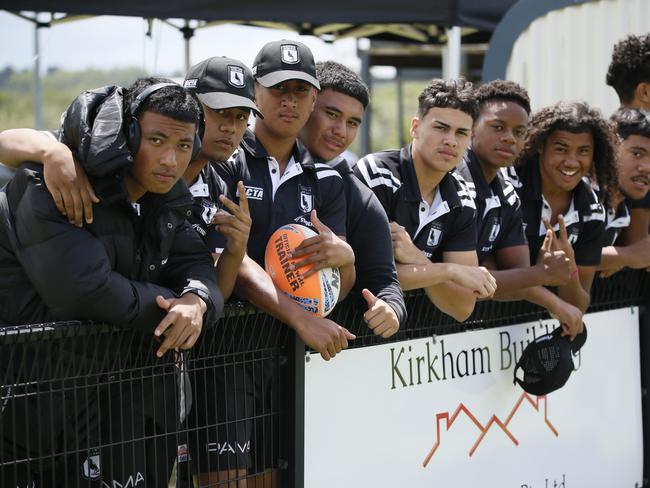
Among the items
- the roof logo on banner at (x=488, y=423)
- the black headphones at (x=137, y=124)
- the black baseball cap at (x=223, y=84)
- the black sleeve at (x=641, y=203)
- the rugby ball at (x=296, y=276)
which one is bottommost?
the roof logo on banner at (x=488, y=423)

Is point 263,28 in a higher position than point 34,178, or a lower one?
higher

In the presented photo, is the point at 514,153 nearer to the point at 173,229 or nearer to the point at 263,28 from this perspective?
the point at 173,229

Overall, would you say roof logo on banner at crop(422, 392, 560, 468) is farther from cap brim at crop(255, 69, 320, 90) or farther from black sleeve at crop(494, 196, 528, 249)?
cap brim at crop(255, 69, 320, 90)

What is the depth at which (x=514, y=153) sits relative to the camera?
473 cm

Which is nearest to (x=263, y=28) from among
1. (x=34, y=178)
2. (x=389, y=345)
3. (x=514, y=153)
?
(x=514, y=153)

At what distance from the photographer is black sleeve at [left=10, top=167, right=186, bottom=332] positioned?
9.12 feet

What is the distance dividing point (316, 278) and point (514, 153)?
1.75 meters

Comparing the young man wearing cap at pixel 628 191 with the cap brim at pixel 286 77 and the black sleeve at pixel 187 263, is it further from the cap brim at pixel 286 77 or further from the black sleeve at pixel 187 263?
the black sleeve at pixel 187 263

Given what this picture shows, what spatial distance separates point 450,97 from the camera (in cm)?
433

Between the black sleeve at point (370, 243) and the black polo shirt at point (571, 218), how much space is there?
4.35 ft

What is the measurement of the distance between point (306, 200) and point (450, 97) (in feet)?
3.54

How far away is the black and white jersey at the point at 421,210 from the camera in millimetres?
4199

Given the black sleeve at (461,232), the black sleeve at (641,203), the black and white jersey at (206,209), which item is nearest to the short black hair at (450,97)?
the black sleeve at (461,232)

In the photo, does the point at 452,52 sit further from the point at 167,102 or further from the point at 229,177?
the point at 167,102
